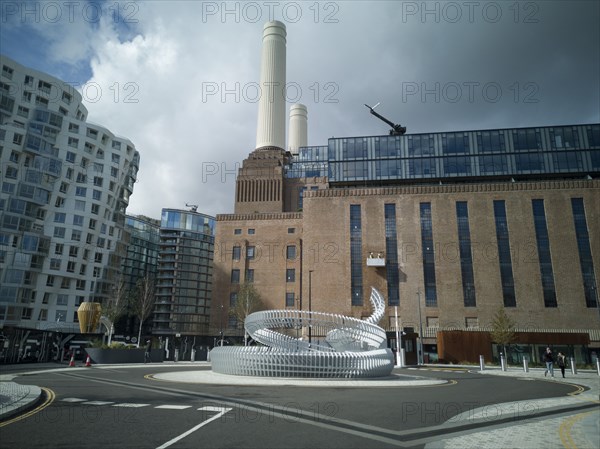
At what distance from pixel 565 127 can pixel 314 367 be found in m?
76.1

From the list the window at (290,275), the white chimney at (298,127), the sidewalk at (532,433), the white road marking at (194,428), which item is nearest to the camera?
the white road marking at (194,428)

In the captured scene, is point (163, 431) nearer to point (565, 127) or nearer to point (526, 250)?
point (526, 250)

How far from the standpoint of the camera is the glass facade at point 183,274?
345 feet

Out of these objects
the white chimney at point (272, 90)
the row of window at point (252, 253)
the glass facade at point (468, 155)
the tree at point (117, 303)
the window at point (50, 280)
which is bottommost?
the tree at point (117, 303)

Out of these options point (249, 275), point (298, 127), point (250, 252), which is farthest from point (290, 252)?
point (298, 127)

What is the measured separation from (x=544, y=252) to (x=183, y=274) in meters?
81.2

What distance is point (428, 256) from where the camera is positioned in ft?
214

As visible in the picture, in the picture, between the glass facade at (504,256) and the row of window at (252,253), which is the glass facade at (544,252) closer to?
the glass facade at (504,256)

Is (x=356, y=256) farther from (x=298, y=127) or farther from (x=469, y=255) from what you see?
(x=298, y=127)

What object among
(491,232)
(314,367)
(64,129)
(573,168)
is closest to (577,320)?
(491,232)

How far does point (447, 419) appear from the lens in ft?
35.0

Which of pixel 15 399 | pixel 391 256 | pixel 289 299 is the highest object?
pixel 391 256

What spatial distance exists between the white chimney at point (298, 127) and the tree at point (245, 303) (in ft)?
208

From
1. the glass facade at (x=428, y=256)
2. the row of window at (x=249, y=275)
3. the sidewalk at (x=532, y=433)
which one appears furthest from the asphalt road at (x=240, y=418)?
the row of window at (x=249, y=275)
